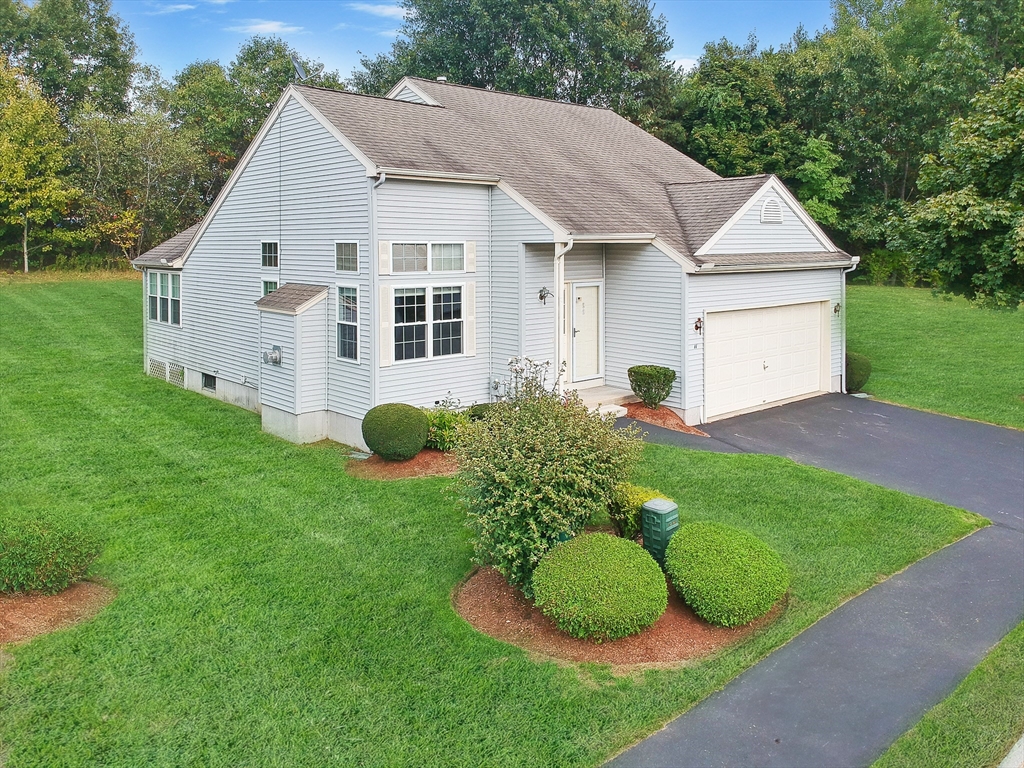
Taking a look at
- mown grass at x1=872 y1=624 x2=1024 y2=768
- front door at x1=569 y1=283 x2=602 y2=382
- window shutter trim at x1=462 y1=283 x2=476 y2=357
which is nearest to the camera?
mown grass at x1=872 y1=624 x2=1024 y2=768

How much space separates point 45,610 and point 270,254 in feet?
31.3

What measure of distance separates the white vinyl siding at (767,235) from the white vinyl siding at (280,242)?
691cm

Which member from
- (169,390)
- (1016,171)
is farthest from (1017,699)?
(169,390)

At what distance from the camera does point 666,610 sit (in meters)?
7.93

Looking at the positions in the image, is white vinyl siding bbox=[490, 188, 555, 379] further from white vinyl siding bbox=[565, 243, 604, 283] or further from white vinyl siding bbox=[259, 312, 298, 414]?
white vinyl siding bbox=[259, 312, 298, 414]

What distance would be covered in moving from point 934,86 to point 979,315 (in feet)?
40.7

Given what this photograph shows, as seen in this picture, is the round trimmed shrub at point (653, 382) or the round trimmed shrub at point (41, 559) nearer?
the round trimmed shrub at point (41, 559)

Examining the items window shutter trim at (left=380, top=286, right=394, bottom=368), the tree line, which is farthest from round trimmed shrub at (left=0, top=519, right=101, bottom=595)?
the tree line

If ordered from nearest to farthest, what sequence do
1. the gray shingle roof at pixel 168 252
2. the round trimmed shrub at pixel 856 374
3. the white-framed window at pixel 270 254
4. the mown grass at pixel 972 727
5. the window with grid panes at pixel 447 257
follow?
the mown grass at pixel 972 727 → the window with grid panes at pixel 447 257 → the white-framed window at pixel 270 254 → the round trimmed shrub at pixel 856 374 → the gray shingle roof at pixel 168 252

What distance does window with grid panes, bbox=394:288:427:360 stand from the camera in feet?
45.1

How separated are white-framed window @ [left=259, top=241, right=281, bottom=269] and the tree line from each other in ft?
89.9

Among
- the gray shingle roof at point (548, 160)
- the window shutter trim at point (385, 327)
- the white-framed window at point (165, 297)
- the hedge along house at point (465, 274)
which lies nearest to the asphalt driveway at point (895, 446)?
the hedge along house at point (465, 274)

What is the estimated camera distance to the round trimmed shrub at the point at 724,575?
7.48 m

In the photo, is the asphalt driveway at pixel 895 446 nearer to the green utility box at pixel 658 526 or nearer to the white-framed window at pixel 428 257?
the white-framed window at pixel 428 257
